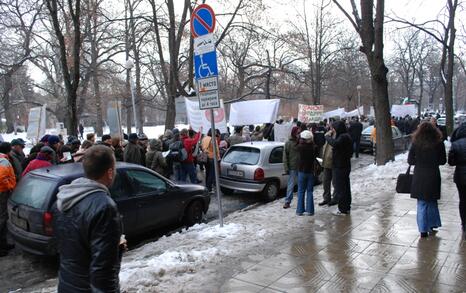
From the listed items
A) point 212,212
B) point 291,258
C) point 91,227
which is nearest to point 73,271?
point 91,227

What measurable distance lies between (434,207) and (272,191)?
486 centimetres

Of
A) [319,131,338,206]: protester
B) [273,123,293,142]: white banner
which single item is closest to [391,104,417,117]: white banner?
[273,123,293,142]: white banner

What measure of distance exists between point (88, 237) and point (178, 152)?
8.47 metres

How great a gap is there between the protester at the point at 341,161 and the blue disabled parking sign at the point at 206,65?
2730mm

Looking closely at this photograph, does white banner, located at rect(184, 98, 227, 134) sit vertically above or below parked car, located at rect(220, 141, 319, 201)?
above

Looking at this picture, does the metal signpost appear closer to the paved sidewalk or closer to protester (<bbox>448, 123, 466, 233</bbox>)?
the paved sidewalk

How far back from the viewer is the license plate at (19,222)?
591 centimetres

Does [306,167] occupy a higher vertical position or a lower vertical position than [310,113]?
lower

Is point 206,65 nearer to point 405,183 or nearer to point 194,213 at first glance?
point 194,213

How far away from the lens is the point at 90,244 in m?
2.26

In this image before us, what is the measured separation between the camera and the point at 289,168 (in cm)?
834

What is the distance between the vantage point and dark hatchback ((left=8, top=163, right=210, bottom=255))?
5715 millimetres

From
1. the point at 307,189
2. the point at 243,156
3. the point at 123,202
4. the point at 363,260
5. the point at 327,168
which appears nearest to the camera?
the point at 363,260

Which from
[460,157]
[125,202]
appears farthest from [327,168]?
[125,202]
